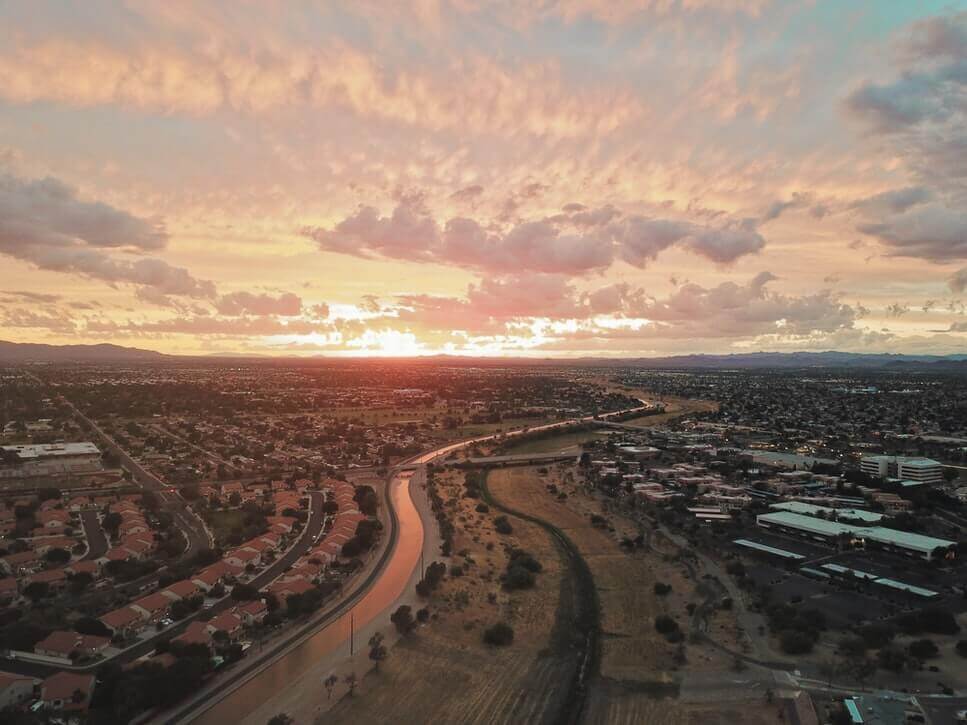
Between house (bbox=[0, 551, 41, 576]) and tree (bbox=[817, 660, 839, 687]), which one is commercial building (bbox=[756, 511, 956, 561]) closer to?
tree (bbox=[817, 660, 839, 687])

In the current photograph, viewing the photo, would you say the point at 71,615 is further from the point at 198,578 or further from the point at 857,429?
the point at 857,429

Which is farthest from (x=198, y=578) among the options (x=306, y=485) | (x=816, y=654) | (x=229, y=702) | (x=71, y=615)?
(x=816, y=654)

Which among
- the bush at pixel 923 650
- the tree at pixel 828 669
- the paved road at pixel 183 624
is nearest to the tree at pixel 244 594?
the paved road at pixel 183 624

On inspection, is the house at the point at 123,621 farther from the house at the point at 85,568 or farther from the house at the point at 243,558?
the house at the point at 243,558

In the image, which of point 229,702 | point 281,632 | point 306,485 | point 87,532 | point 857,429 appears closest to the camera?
point 229,702

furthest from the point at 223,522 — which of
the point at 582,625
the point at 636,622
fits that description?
the point at 636,622

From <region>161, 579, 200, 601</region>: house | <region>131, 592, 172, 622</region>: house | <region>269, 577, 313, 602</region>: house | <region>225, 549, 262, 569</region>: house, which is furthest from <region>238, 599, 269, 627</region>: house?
<region>225, 549, 262, 569</region>: house

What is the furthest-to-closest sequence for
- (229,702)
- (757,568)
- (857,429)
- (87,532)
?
(857,429) → (87,532) → (757,568) → (229,702)
